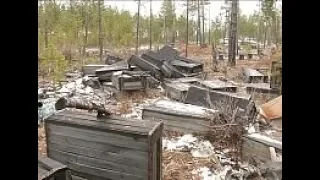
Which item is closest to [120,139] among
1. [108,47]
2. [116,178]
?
[116,178]

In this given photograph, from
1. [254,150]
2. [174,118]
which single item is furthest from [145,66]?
[254,150]

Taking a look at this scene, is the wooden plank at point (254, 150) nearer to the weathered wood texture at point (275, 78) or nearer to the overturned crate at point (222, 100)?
the overturned crate at point (222, 100)

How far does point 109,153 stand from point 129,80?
5.99m

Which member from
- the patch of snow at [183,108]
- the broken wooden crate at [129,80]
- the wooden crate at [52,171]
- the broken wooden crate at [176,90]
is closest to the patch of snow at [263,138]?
the patch of snow at [183,108]

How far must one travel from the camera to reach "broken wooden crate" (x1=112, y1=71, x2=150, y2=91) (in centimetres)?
962

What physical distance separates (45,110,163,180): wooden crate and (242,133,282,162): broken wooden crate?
1741 millimetres

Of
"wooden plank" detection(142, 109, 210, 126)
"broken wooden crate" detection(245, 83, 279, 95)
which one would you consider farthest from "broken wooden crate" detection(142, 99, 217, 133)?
"broken wooden crate" detection(245, 83, 279, 95)

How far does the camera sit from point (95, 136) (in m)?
3.81

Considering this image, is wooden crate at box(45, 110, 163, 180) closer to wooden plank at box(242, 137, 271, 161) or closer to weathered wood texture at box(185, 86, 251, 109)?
wooden plank at box(242, 137, 271, 161)

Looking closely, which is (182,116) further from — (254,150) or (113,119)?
(113,119)
